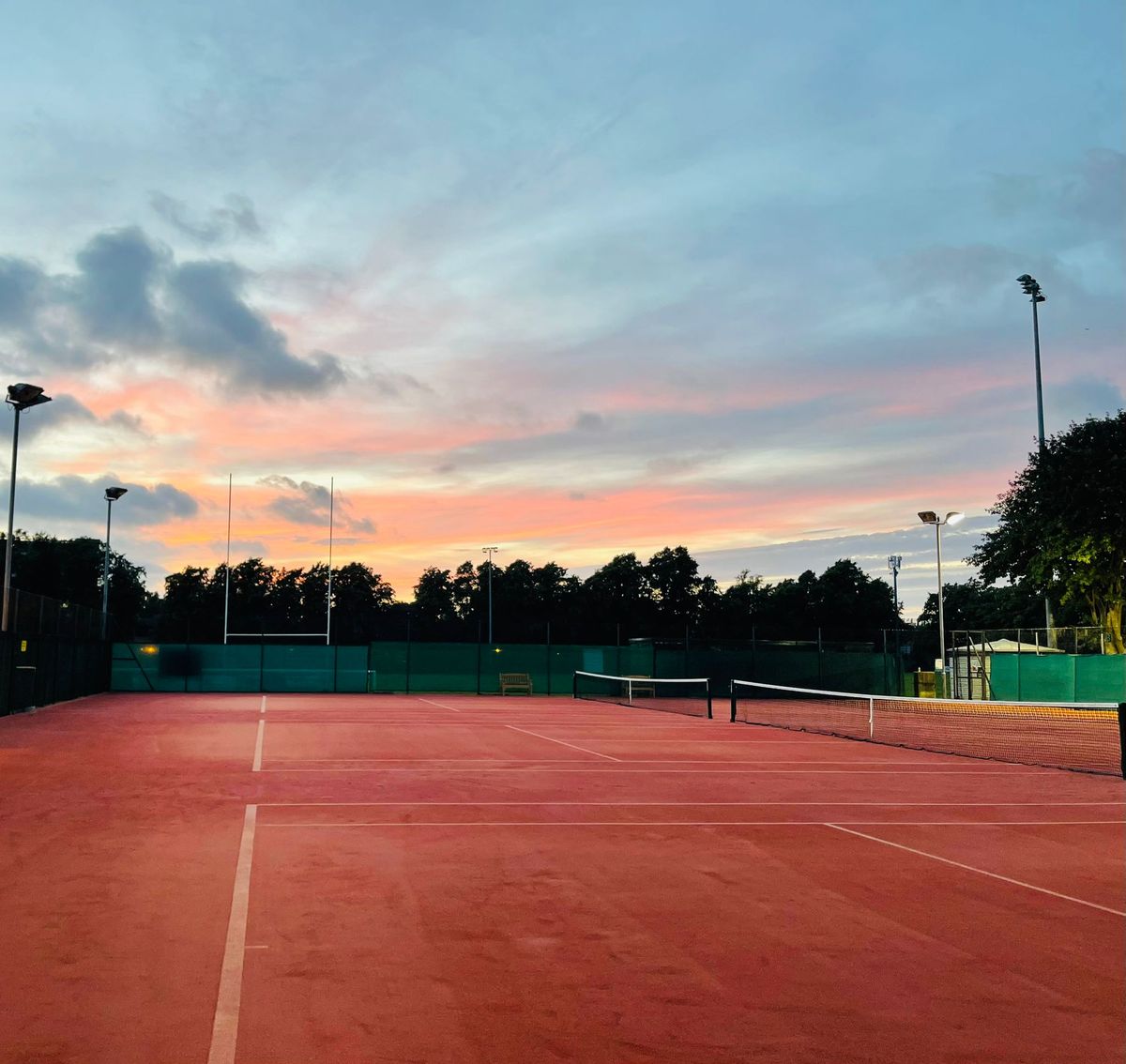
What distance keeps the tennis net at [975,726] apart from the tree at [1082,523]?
9058 millimetres

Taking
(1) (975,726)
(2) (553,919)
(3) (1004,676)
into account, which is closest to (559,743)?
(1) (975,726)

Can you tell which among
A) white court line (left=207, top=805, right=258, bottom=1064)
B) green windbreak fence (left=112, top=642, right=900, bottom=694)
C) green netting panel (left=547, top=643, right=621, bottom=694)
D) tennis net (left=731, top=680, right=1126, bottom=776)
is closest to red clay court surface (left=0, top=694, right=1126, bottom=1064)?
white court line (left=207, top=805, right=258, bottom=1064)

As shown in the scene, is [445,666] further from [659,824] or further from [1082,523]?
[659,824]

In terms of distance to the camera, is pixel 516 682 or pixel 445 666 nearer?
pixel 516 682

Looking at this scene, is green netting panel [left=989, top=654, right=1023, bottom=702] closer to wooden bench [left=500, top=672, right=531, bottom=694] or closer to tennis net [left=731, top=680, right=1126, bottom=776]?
tennis net [left=731, top=680, right=1126, bottom=776]

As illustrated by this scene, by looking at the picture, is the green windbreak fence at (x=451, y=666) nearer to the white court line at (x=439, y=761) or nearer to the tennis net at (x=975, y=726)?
the tennis net at (x=975, y=726)

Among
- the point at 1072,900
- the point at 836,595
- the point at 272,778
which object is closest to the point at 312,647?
the point at 272,778

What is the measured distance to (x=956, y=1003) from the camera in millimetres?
5672

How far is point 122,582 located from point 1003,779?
88052mm

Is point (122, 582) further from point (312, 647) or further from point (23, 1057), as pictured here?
point (23, 1057)

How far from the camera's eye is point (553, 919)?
24.0ft

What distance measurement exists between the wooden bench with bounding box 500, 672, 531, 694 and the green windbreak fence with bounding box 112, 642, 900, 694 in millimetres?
503

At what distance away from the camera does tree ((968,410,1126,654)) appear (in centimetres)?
4575

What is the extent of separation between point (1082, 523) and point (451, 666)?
84.9ft
